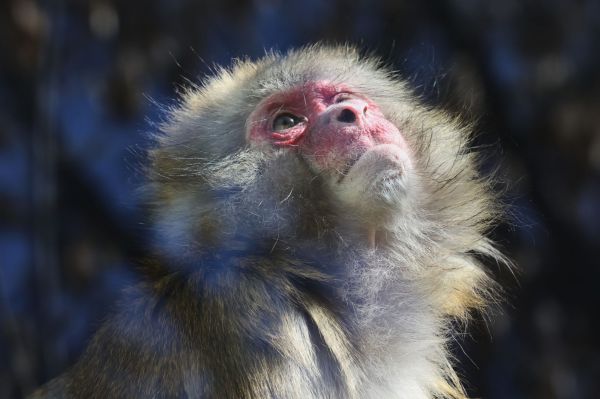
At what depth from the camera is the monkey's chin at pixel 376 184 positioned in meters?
2.04

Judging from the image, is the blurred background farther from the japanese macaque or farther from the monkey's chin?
the monkey's chin

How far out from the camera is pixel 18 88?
3461 mm

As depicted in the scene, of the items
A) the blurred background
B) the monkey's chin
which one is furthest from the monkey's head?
the blurred background

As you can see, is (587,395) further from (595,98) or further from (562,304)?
(595,98)

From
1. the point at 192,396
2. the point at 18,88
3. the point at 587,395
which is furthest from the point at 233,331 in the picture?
the point at 587,395

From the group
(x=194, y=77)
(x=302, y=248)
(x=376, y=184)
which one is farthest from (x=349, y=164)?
(x=194, y=77)

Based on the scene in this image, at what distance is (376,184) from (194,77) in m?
0.88

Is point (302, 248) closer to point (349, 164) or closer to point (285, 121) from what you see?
point (349, 164)

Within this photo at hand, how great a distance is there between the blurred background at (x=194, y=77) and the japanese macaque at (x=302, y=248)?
40 centimetres

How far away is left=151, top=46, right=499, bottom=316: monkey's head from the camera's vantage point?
2.10 meters

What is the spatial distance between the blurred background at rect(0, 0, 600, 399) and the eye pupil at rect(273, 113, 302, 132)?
0.58 meters

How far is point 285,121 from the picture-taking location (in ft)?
7.34

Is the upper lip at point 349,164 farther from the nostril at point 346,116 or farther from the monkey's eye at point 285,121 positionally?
the monkey's eye at point 285,121

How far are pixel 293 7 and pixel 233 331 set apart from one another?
164 cm
